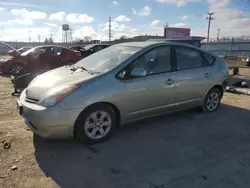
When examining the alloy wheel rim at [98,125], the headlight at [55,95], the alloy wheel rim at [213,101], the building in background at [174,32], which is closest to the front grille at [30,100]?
the headlight at [55,95]

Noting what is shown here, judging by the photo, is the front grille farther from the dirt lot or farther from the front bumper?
the dirt lot

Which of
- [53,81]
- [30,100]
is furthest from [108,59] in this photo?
[30,100]

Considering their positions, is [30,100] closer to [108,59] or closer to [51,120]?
[51,120]

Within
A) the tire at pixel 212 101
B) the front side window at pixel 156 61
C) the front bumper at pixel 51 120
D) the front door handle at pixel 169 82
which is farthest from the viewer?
the tire at pixel 212 101

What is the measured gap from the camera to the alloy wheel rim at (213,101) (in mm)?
5680

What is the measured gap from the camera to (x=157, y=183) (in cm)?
289

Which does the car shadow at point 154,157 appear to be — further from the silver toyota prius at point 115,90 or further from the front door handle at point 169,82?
the front door handle at point 169,82

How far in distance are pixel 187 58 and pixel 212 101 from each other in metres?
1.37

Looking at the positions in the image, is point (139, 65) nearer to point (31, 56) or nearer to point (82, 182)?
point (82, 182)

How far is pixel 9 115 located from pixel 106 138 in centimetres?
256

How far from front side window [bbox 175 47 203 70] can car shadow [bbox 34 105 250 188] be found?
1.20m

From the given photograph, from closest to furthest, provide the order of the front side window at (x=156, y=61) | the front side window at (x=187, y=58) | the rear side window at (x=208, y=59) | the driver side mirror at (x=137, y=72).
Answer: the driver side mirror at (x=137, y=72), the front side window at (x=156, y=61), the front side window at (x=187, y=58), the rear side window at (x=208, y=59)

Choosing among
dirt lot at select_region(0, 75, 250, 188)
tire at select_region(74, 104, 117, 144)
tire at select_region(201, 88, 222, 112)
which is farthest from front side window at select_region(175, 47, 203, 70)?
tire at select_region(74, 104, 117, 144)

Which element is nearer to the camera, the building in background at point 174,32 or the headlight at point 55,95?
the headlight at point 55,95
